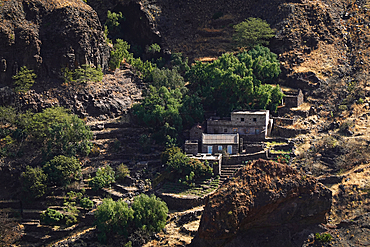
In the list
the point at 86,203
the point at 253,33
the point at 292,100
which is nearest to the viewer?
the point at 86,203

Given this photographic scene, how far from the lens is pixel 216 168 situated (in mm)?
78875

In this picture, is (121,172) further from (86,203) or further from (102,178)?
(86,203)

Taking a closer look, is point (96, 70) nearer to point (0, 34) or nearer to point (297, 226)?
A: point (0, 34)

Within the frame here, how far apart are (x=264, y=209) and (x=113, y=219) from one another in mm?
16042

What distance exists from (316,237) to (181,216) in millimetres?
15627

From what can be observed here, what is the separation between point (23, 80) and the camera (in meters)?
85.6

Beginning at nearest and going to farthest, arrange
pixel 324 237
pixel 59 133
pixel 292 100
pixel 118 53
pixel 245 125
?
1. pixel 324 237
2. pixel 59 133
3. pixel 245 125
4. pixel 292 100
5. pixel 118 53

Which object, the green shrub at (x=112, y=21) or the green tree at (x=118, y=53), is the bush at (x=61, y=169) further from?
the green shrub at (x=112, y=21)

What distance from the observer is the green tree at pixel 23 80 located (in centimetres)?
8531

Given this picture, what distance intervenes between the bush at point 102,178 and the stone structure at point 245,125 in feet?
38.1

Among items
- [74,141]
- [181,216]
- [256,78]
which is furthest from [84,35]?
[181,216]

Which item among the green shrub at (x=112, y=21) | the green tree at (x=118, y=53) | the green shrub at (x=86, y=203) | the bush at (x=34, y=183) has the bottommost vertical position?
the green shrub at (x=86, y=203)

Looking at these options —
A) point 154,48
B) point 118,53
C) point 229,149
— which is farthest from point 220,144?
point 154,48

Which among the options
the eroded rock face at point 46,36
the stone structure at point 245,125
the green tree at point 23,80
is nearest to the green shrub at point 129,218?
the stone structure at point 245,125
